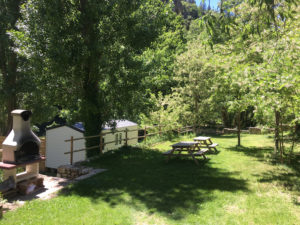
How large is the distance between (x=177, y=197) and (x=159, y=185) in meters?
1.12

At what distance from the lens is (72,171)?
9.49 m

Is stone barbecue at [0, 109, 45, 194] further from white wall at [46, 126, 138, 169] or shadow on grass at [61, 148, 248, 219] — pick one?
→ white wall at [46, 126, 138, 169]

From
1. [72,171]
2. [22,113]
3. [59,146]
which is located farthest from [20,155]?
[59,146]

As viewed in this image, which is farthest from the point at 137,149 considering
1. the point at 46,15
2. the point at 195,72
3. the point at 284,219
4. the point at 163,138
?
the point at 195,72

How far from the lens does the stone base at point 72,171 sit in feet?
30.8

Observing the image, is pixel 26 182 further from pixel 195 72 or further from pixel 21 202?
pixel 195 72

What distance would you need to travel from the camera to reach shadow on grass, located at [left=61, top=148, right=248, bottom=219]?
254 inches

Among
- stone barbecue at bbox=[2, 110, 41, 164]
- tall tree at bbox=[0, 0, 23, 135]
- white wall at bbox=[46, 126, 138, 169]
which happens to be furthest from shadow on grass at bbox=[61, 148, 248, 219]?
tall tree at bbox=[0, 0, 23, 135]

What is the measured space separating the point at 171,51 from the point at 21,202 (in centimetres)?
2947

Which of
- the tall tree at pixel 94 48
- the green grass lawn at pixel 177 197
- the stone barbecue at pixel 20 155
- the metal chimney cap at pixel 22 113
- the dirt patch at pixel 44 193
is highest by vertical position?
the tall tree at pixel 94 48

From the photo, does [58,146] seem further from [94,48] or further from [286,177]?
[286,177]

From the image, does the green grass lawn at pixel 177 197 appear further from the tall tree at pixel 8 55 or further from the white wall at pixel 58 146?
the tall tree at pixel 8 55

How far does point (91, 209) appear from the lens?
6207 millimetres

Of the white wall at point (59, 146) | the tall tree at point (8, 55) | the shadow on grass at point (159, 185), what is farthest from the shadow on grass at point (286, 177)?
the tall tree at point (8, 55)
